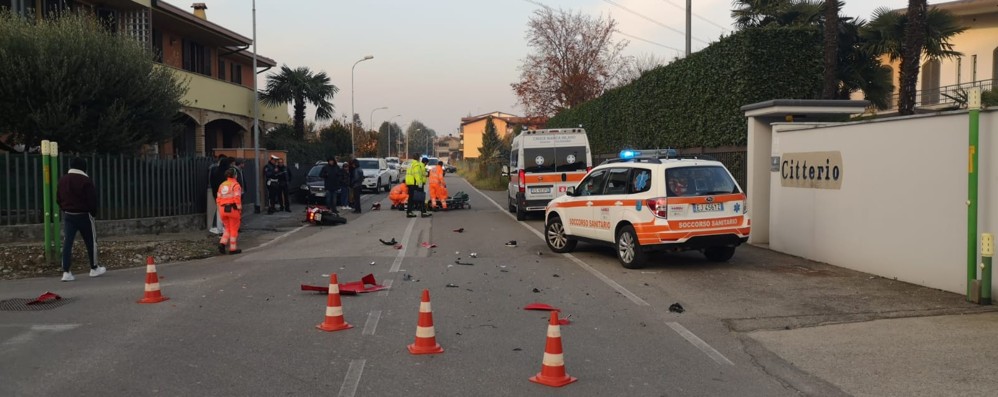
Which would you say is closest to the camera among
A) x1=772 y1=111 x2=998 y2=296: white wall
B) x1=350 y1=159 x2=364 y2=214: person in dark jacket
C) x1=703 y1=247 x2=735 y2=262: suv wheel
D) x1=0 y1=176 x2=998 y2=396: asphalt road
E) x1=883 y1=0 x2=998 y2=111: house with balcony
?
x1=0 y1=176 x2=998 y2=396: asphalt road

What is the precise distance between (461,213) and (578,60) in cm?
2338

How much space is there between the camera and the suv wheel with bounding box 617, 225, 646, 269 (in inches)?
415

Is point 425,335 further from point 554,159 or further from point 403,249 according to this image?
point 554,159

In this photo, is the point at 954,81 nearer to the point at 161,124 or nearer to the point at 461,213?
the point at 461,213

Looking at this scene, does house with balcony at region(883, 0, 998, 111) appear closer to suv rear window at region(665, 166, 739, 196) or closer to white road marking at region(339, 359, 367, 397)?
suv rear window at region(665, 166, 739, 196)

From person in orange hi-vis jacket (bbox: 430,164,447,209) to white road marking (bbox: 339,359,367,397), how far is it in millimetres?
16672

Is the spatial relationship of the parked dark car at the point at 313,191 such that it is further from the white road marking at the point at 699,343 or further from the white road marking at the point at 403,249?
the white road marking at the point at 699,343

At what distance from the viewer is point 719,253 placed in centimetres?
1140

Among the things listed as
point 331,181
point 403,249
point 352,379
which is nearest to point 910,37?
point 403,249

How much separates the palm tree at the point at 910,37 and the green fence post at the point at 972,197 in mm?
9484

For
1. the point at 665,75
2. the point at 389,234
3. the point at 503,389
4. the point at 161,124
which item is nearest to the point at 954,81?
the point at 665,75

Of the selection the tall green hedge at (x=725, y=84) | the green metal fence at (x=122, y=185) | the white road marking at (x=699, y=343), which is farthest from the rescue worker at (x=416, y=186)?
the white road marking at (x=699, y=343)

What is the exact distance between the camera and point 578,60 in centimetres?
4341

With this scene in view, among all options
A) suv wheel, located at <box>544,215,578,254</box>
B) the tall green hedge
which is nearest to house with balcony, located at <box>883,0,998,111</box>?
the tall green hedge
